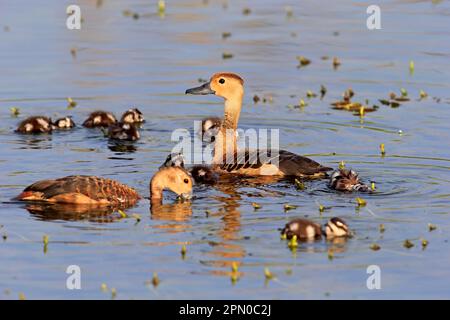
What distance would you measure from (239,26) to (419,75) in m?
4.84

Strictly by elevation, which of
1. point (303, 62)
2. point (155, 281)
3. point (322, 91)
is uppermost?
point (303, 62)

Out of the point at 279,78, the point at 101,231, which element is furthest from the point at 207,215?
the point at 279,78

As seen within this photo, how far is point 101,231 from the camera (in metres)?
10.9

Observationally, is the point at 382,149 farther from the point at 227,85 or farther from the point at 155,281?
the point at 155,281

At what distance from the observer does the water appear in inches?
381

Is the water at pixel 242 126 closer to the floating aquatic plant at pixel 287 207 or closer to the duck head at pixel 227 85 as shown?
the floating aquatic plant at pixel 287 207

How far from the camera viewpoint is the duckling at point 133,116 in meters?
15.7

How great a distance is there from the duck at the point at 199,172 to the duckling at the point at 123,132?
1.76 metres

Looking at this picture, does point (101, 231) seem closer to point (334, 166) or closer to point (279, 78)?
point (334, 166)

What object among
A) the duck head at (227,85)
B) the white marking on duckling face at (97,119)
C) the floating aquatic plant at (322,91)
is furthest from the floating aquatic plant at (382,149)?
the white marking on duckling face at (97,119)

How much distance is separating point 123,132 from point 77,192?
3.47m

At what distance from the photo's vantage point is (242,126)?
1608cm

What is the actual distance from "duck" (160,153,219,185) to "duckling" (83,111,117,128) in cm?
237

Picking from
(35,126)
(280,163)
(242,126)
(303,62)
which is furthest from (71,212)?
(303,62)
